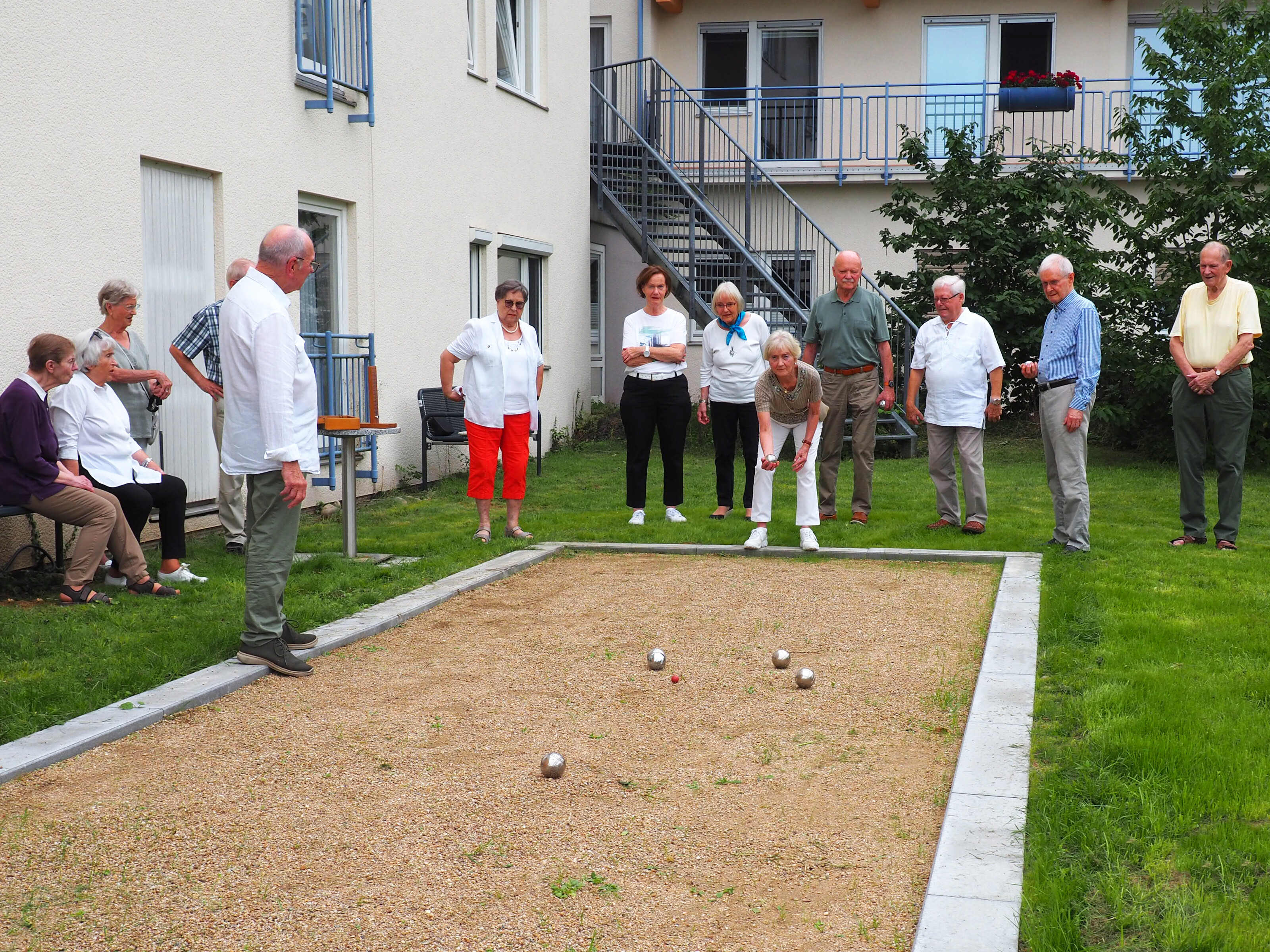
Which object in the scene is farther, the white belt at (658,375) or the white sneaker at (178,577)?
the white belt at (658,375)

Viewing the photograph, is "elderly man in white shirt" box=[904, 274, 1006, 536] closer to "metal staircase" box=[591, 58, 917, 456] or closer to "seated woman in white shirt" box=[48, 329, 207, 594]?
"seated woman in white shirt" box=[48, 329, 207, 594]

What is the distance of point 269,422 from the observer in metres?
5.38

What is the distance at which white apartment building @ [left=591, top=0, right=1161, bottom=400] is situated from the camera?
1972 cm

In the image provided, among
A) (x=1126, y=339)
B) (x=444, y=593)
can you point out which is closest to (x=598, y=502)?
(x=444, y=593)

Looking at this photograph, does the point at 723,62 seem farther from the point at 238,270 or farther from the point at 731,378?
the point at 238,270

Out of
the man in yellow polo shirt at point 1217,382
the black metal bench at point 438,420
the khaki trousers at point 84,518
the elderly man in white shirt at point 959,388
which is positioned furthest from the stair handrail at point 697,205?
the khaki trousers at point 84,518

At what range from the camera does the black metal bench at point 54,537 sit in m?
6.71

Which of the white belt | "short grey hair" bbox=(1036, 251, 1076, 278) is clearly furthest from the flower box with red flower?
"short grey hair" bbox=(1036, 251, 1076, 278)

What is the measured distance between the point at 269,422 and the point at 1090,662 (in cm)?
355

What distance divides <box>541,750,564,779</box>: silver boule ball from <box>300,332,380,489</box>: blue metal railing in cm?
654

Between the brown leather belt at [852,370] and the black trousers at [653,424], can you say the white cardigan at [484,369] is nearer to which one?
the black trousers at [653,424]

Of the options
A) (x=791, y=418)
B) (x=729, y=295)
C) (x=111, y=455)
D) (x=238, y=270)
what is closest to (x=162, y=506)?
(x=111, y=455)

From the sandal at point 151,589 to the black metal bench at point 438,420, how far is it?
5.20m

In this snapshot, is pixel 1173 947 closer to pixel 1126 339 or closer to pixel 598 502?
pixel 598 502
